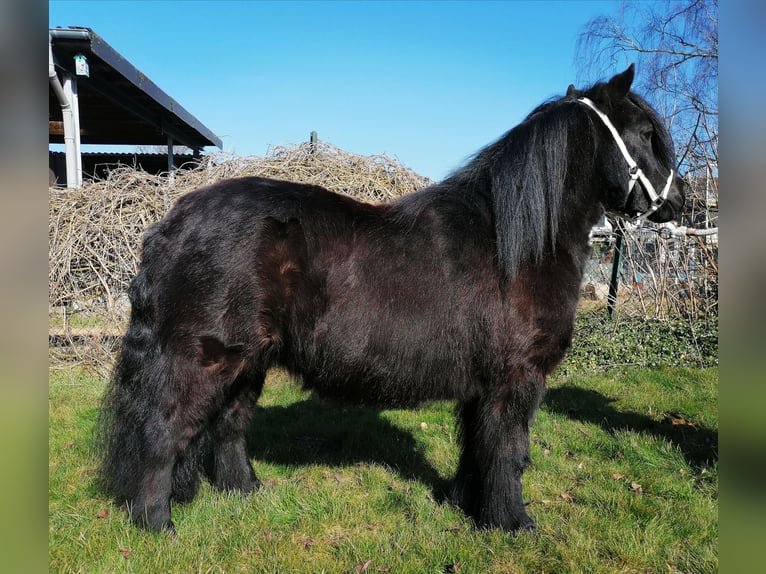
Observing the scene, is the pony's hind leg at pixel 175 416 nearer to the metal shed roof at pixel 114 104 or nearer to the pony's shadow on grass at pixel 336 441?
the pony's shadow on grass at pixel 336 441

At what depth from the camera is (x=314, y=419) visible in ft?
17.0

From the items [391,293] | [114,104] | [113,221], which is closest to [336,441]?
[391,293]

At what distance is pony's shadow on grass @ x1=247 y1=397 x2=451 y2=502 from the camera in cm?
412

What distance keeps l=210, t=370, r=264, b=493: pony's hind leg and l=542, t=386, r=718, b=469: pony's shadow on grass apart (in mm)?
3421

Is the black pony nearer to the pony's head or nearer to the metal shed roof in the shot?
the pony's head

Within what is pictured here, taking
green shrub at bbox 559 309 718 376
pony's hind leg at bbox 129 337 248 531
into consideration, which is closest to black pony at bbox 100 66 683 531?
pony's hind leg at bbox 129 337 248 531

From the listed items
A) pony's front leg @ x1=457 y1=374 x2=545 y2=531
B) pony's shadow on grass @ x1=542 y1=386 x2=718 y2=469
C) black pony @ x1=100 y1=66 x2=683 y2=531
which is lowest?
pony's shadow on grass @ x1=542 y1=386 x2=718 y2=469

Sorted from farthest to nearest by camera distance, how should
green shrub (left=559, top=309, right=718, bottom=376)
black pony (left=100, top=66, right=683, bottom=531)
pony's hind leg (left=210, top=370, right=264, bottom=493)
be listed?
green shrub (left=559, top=309, right=718, bottom=376)
pony's hind leg (left=210, top=370, right=264, bottom=493)
black pony (left=100, top=66, right=683, bottom=531)

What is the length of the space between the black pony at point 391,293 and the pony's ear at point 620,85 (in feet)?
0.04

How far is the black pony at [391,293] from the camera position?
9.32ft

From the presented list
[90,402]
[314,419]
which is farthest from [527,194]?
[90,402]

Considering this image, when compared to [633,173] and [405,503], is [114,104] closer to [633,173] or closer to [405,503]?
[405,503]

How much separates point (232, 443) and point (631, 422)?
395cm

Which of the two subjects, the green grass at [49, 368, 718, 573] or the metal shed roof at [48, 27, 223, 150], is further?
the metal shed roof at [48, 27, 223, 150]
